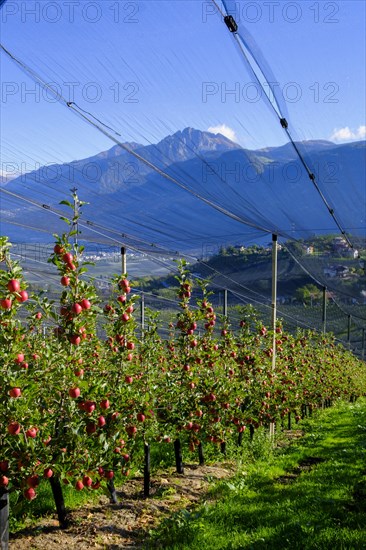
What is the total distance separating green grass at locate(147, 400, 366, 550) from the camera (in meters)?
3.88

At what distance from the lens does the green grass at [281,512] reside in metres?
3.88

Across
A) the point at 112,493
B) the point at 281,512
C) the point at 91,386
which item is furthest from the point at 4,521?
the point at 281,512

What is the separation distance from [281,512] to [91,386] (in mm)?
2079

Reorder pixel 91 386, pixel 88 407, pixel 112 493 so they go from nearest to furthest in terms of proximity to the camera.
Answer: pixel 88 407, pixel 91 386, pixel 112 493

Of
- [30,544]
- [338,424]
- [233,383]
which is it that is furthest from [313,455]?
[30,544]

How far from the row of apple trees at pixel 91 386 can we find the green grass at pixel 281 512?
811 mm

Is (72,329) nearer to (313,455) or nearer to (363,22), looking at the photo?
(363,22)

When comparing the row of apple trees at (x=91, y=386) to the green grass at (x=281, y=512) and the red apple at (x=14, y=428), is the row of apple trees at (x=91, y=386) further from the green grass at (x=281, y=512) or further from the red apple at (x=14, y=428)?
the green grass at (x=281, y=512)

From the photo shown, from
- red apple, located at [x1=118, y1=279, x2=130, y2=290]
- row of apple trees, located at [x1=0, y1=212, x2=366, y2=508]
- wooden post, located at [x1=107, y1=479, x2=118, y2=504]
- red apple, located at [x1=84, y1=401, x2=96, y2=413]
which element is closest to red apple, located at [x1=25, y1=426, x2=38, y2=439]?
row of apple trees, located at [x1=0, y1=212, x2=366, y2=508]

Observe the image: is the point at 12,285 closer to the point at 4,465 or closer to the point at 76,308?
the point at 76,308

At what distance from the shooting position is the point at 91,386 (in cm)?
435

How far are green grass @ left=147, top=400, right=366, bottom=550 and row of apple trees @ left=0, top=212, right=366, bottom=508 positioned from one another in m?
0.81

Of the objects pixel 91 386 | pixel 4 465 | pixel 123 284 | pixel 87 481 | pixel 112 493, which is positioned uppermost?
pixel 123 284

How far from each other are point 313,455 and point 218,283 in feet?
20.1
